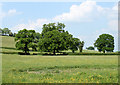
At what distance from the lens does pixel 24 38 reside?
99.5 m

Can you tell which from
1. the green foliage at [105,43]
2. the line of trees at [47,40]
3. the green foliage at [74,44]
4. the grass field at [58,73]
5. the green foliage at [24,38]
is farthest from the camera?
the green foliage at [105,43]

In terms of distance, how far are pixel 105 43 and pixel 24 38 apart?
58759 millimetres

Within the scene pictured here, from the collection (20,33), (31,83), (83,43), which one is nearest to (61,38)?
(20,33)

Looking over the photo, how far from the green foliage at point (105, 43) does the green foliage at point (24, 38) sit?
167 feet

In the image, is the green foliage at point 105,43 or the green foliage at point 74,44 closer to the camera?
the green foliage at point 74,44

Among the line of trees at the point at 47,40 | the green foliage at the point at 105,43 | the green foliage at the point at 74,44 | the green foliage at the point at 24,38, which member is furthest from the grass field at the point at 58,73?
the green foliage at the point at 105,43

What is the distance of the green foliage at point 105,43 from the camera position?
125m

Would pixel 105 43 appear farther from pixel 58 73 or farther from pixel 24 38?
pixel 58 73

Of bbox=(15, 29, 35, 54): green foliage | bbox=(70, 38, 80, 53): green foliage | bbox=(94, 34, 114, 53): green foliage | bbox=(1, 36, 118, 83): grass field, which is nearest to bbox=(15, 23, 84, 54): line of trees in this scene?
bbox=(15, 29, 35, 54): green foliage

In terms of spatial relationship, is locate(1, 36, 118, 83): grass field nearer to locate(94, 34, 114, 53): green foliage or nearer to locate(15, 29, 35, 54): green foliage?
locate(15, 29, 35, 54): green foliage

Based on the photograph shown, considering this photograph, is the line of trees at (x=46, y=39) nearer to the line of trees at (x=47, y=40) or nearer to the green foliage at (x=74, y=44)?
the line of trees at (x=47, y=40)

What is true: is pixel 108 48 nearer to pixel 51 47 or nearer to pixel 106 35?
pixel 106 35

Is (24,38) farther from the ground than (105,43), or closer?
farther from the ground

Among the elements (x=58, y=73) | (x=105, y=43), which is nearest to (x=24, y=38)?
(x=105, y=43)
